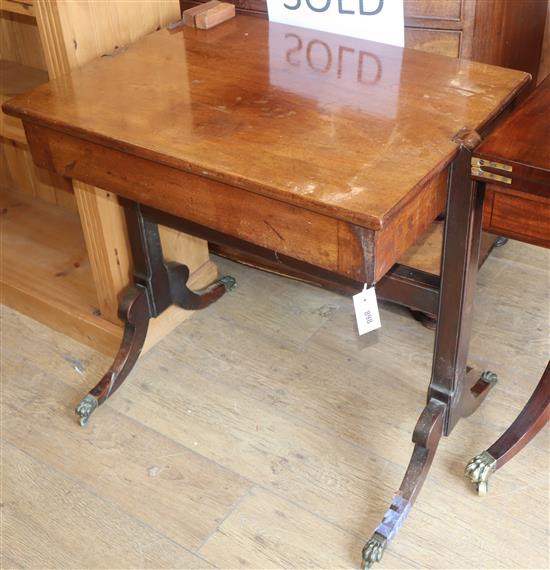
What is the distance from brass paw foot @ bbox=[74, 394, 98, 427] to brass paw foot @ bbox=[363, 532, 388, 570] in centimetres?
70

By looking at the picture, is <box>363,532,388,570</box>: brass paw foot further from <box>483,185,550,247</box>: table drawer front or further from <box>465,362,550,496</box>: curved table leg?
<box>483,185,550,247</box>: table drawer front

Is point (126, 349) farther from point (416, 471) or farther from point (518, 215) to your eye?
point (518, 215)

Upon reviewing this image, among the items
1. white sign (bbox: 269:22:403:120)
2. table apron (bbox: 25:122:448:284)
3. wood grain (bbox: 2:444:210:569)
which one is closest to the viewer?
table apron (bbox: 25:122:448:284)

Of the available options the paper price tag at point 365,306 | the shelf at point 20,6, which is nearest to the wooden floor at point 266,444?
the paper price tag at point 365,306

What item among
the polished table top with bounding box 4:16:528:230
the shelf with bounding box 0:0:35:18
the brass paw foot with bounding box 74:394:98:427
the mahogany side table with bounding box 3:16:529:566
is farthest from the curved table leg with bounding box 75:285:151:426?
the shelf with bounding box 0:0:35:18

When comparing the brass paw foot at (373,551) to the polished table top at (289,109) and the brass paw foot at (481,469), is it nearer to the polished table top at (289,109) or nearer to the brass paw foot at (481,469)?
the brass paw foot at (481,469)

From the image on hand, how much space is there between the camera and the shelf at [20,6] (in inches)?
67.7

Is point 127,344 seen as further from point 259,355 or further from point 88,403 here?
point 259,355

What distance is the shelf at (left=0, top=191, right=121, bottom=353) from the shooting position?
82.3 inches

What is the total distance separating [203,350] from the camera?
6.76 feet

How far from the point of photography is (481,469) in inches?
63.9

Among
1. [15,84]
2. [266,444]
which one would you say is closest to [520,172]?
[266,444]

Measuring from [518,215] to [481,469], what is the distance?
22.6 inches

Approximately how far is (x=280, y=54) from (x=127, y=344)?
29.1 inches
